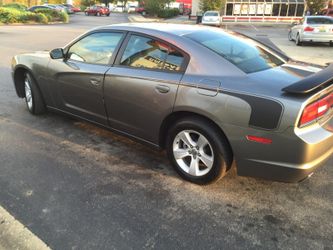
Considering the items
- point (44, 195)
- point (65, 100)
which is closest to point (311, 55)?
point (65, 100)

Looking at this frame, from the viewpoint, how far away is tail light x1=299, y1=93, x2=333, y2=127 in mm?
2838

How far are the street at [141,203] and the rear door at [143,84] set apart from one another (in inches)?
19.6

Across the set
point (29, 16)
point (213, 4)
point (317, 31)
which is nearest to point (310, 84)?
point (317, 31)

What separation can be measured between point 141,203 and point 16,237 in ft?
3.55

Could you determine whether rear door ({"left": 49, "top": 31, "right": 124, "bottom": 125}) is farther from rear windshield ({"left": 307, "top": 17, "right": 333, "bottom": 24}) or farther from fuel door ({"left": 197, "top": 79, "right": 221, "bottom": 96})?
rear windshield ({"left": 307, "top": 17, "right": 333, "bottom": 24})

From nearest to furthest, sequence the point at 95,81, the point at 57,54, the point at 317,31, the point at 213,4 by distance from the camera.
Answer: the point at 95,81 → the point at 57,54 → the point at 317,31 → the point at 213,4

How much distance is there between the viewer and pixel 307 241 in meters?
2.74

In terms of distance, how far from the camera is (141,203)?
3236 mm

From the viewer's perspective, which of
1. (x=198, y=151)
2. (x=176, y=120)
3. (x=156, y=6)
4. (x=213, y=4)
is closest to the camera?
(x=198, y=151)

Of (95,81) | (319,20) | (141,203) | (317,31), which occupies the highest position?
(95,81)

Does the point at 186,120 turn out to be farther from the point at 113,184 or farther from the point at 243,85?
the point at 113,184

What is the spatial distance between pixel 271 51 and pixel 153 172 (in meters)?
2.03

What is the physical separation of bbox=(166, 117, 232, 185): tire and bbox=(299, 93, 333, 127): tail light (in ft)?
2.39

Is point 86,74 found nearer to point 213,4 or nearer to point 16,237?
point 16,237
